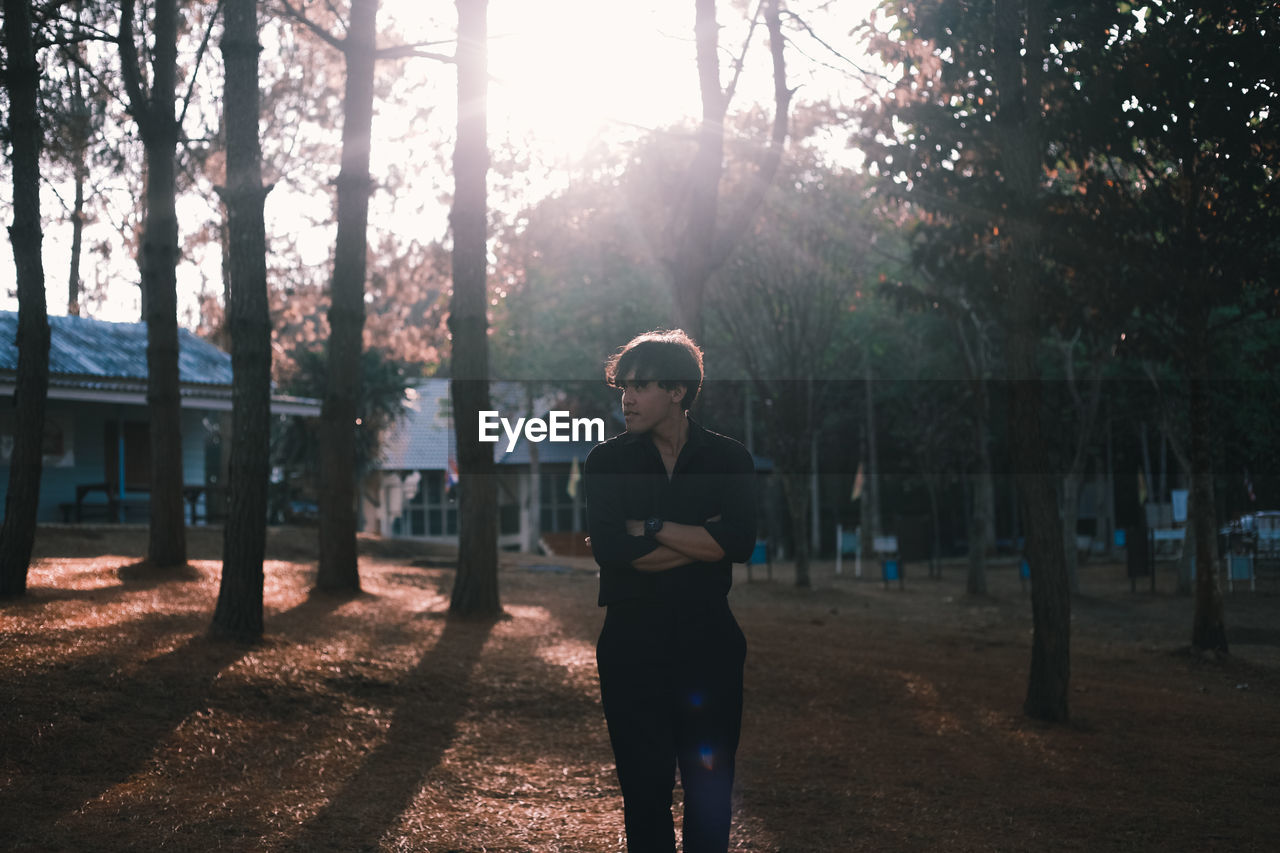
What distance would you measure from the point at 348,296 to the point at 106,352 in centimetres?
1260

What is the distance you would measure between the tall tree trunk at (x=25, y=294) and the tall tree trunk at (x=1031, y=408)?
326 inches

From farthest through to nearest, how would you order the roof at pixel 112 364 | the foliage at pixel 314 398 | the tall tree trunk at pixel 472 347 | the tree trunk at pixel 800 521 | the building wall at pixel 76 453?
1. the foliage at pixel 314 398
2. the tree trunk at pixel 800 521
3. the building wall at pixel 76 453
4. the roof at pixel 112 364
5. the tall tree trunk at pixel 472 347

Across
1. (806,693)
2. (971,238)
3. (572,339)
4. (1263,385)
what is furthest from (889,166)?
(572,339)

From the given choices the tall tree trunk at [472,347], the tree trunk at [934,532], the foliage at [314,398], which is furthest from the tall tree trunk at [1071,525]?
the foliage at [314,398]

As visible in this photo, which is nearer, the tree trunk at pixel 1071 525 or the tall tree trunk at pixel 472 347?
the tall tree trunk at pixel 472 347

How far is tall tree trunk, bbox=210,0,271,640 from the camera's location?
9961 millimetres

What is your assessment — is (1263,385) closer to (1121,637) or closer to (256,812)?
(1121,637)

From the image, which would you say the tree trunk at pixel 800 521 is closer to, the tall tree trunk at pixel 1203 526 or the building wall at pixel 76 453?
the tall tree trunk at pixel 1203 526

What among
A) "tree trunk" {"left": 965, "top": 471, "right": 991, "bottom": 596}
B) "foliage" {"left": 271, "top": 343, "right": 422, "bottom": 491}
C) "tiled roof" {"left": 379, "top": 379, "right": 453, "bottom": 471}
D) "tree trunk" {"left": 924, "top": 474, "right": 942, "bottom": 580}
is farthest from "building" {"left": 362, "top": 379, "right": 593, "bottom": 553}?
"tree trunk" {"left": 965, "top": 471, "right": 991, "bottom": 596}

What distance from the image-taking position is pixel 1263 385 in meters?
28.0

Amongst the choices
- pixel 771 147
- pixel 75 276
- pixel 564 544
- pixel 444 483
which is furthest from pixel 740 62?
pixel 444 483

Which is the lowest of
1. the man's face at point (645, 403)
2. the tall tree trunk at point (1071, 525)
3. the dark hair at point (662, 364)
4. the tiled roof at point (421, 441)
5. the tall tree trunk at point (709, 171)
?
the tall tree trunk at point (1071, 525)

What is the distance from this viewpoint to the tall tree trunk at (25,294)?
10766 millimetres

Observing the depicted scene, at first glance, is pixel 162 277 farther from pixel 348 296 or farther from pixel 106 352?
pixel 106 352
